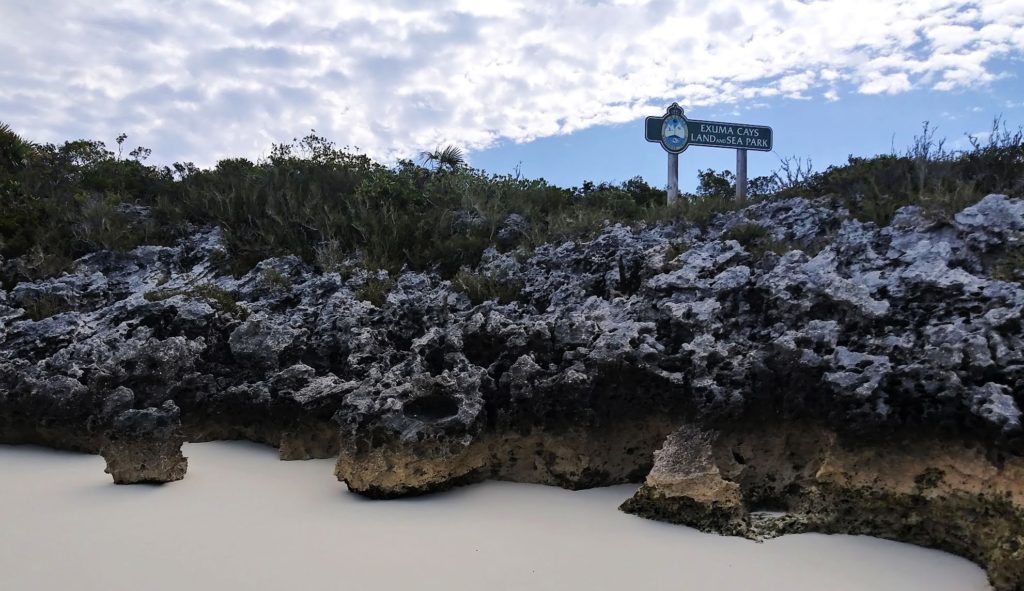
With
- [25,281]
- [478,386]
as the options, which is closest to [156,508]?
[478,386]

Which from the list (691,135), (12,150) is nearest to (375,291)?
(691,135)

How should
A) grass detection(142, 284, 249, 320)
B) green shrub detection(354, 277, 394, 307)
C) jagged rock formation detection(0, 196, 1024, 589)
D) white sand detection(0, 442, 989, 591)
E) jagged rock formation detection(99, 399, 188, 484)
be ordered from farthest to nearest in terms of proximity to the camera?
1. grass detection(142, 284, 249, 320)
2. green shrub detection(354, 277, 394, 307)
3. jagged rock formation detection(99, 399, 188, 484)
4. jagged rock formation detection(0, 196, 1024, 589)
5. white sand detection(0, 442, 989, 591)

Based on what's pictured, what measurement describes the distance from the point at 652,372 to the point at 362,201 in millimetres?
7014

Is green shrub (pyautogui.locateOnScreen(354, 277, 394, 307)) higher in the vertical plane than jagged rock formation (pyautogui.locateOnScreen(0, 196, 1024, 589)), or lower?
higher

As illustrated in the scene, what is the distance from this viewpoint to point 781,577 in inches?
161

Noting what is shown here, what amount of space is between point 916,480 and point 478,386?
11.6ft

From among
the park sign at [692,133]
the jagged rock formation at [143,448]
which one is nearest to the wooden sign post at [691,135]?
the park sign at [692,133]

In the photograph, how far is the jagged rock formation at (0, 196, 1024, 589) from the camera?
4586mm

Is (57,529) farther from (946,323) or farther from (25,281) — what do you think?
(946,323)

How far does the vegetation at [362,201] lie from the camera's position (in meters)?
7.50

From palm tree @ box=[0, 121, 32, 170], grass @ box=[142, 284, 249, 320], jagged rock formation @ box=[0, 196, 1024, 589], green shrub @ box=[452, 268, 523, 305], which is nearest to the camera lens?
jagged rock formation @ box=[0, 196, 1024, 589]

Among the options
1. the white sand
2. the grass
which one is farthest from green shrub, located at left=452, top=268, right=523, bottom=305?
the grass

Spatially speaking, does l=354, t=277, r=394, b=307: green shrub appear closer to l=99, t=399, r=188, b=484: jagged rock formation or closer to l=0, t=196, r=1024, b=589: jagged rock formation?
l=0, t=196, r=1024, b=589: jagged rock formation

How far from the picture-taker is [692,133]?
9461 mm
